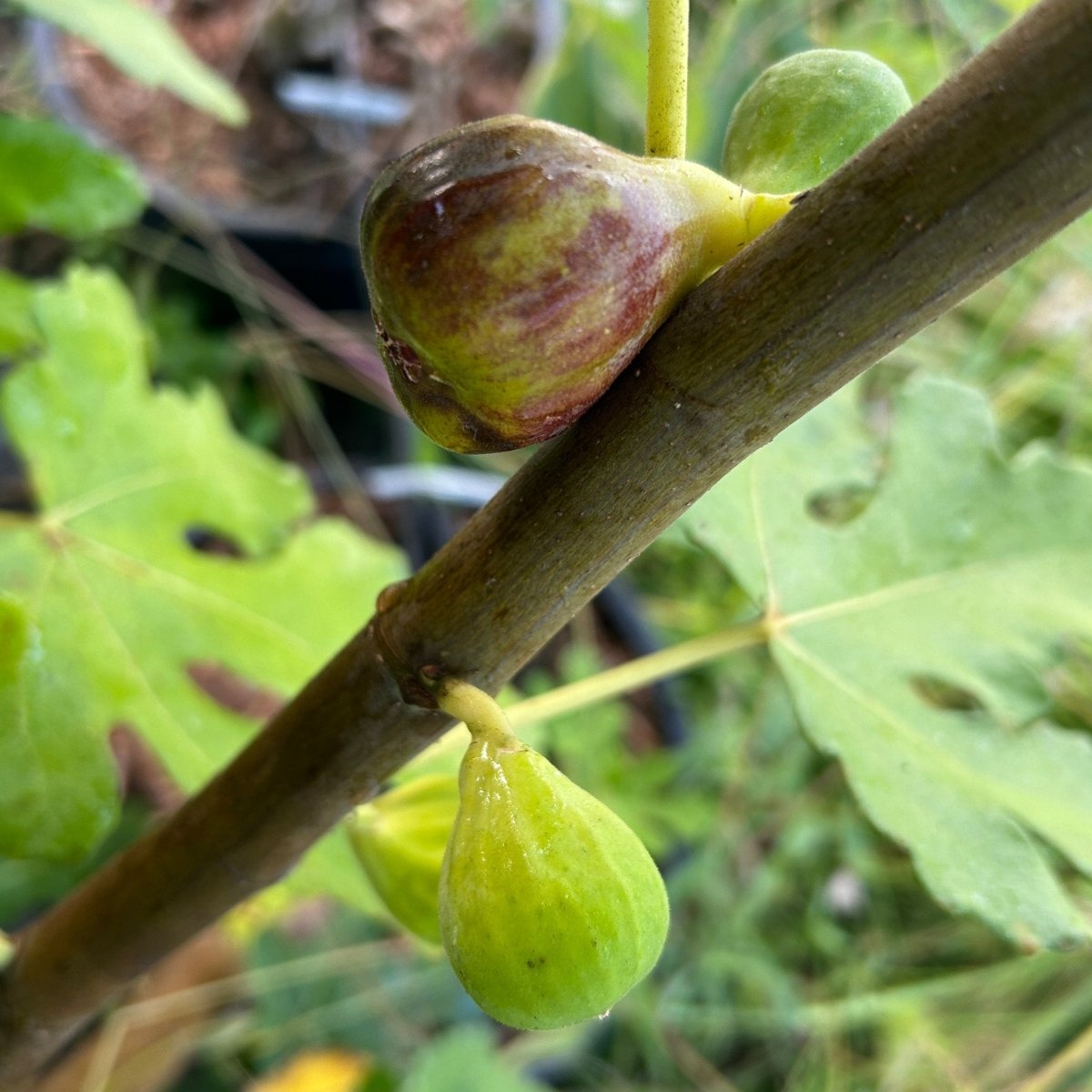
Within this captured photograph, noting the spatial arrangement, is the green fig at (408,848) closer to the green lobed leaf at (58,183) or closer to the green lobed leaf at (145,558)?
the green lobed leaf at (145,558)

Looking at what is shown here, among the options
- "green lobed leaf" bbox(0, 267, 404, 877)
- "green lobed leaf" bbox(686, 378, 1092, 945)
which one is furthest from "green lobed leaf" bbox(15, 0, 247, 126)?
"green lobed leaf" bbox(686, 378, 1092, 945)

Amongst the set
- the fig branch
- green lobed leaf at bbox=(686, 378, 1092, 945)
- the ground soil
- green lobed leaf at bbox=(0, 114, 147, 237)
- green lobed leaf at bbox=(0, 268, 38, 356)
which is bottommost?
the ground soil

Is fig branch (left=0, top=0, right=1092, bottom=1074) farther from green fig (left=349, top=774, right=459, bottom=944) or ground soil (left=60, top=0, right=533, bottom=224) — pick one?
ground soil (left=60, top=0, right=533, bottom=224)

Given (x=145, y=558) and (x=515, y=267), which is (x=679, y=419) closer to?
(x=515, y=267)

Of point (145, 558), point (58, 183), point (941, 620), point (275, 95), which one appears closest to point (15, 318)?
point (58, 183)

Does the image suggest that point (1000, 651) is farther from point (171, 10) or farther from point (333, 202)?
point (171, 10)

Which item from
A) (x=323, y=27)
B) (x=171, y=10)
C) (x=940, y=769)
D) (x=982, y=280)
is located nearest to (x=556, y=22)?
(x=323, y=27)

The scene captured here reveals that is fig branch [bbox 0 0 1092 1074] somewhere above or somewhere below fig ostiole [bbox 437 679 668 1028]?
above
